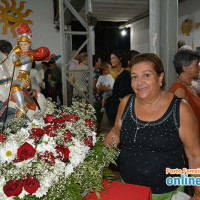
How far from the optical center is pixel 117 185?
4.72ft

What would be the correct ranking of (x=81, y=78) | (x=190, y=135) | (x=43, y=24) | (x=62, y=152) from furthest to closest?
(x=43, y=24)
(x=81, y=78)
(x=190, y=135)
(x=62, y=152)

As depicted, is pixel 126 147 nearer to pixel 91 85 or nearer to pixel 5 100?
pixel 5 100

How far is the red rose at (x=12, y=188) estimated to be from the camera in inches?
39.0

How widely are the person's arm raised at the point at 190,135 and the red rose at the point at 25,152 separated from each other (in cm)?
94

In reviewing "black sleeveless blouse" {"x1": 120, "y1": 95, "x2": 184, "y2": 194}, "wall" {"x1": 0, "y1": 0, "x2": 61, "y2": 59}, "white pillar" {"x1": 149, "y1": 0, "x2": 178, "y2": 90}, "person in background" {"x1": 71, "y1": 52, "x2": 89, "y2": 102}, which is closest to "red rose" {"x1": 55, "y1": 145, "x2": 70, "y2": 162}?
"black sleeveless blouse" {"x1": 120, "y1": 95, "x2": 184, "y2": 194}

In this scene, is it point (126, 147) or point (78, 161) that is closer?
point (78, 161)

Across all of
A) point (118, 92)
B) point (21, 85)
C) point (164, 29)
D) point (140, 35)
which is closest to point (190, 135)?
point (118, 92)

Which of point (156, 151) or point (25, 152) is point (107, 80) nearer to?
point (156, 151)

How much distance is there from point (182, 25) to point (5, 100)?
7414 mm

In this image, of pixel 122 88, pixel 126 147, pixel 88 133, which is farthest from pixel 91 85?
pixel 88 133

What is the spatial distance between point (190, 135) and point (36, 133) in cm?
96

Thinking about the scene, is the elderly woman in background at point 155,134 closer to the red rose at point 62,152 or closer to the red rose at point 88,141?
the red rose at point 88,141

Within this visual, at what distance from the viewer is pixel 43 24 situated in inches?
373

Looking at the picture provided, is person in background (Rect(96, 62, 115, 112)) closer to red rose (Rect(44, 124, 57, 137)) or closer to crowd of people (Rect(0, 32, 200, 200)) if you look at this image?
crowd of people (Rect(0, 32, 200, 200))
